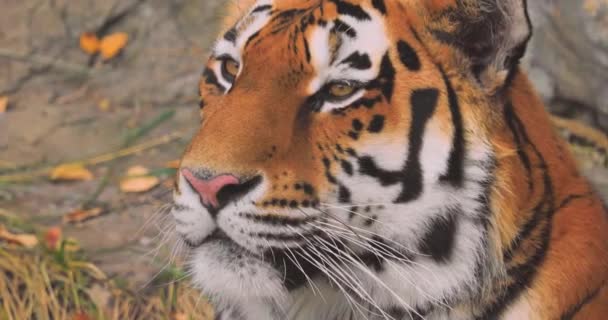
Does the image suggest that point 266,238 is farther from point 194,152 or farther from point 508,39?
point 508,39

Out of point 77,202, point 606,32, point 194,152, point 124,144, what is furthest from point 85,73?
point 194,152

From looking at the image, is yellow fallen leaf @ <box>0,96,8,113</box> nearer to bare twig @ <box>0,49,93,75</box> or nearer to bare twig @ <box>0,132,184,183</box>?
bare twig @ <box>0,49,93,75</box>

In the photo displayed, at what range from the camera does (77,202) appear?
3049 millimetres

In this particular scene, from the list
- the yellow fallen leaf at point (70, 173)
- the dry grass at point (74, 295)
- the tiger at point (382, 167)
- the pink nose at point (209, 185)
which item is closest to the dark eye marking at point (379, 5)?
the tiger at point (382, 167)

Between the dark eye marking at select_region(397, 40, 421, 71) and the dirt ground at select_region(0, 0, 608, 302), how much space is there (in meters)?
1.53

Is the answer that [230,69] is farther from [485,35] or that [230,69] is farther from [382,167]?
[485,35]

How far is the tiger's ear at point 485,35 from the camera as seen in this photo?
1.44 meters

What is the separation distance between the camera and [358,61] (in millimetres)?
1466

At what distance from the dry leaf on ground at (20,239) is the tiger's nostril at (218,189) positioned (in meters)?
1.43

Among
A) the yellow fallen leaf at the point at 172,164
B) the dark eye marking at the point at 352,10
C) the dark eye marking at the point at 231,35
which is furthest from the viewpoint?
the yellow fallen leaf at the point at 172,164

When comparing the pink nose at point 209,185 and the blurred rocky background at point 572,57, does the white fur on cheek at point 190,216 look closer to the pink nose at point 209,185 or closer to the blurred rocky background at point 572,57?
the pink nose at point 209,185

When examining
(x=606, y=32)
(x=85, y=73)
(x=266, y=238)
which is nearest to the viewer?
(x=266, y=238)

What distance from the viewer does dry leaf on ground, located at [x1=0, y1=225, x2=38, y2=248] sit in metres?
2.69

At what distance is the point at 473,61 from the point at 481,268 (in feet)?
1.10
